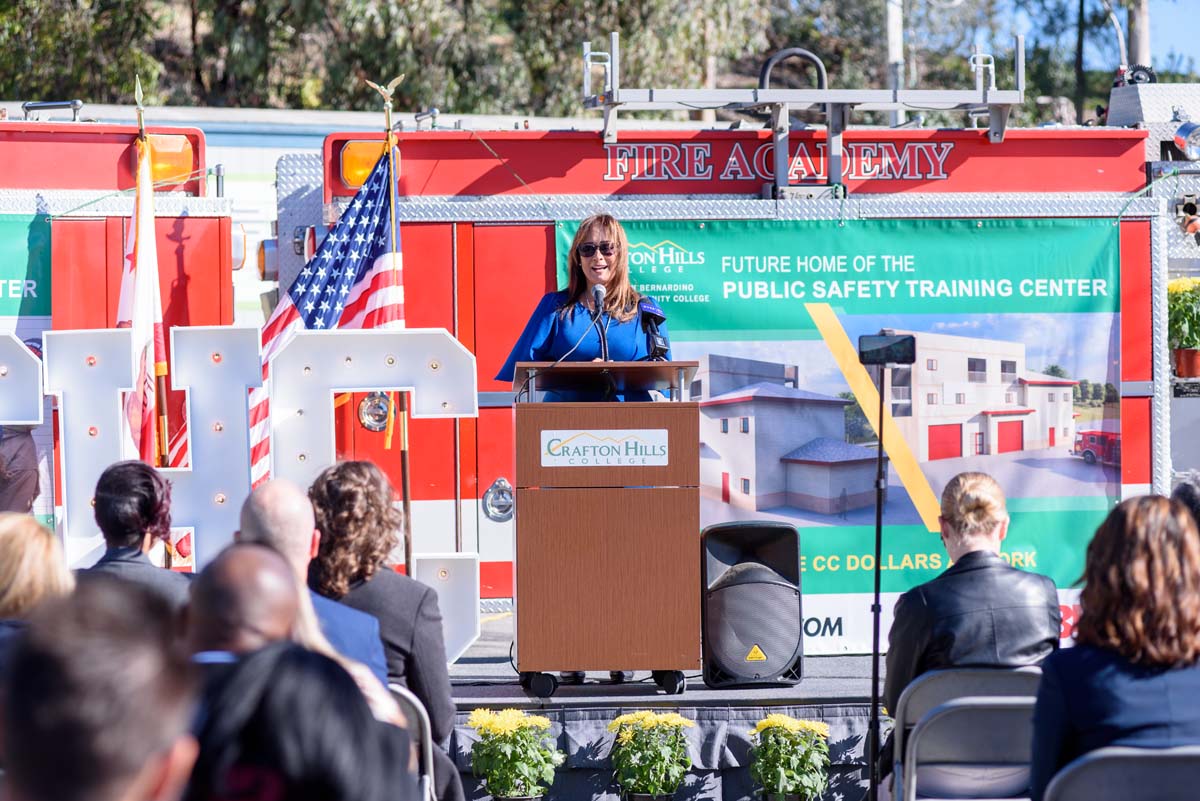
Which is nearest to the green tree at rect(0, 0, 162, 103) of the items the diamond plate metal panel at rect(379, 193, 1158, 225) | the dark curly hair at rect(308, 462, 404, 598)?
the diamond plate metal panel at rect(379, 193, 1158, 225)

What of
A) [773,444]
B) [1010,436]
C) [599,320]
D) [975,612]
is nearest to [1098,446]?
[1010,436]

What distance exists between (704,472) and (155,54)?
17097 mm

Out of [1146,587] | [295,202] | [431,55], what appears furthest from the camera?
[431,55]

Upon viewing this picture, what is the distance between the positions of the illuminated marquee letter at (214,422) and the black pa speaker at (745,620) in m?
1.95

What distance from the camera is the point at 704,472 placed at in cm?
702

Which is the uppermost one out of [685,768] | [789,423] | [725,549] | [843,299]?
[843,299]

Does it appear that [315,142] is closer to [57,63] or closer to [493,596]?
[493,596]

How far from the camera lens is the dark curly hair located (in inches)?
167

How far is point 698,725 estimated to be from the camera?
575 centimetres

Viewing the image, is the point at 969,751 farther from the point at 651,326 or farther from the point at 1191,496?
the point at 651,326

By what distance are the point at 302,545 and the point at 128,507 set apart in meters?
0.93

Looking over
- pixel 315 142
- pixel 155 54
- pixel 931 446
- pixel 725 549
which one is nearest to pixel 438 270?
pixel 725 549

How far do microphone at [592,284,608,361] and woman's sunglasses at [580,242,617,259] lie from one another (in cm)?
14

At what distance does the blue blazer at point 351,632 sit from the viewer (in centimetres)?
364
